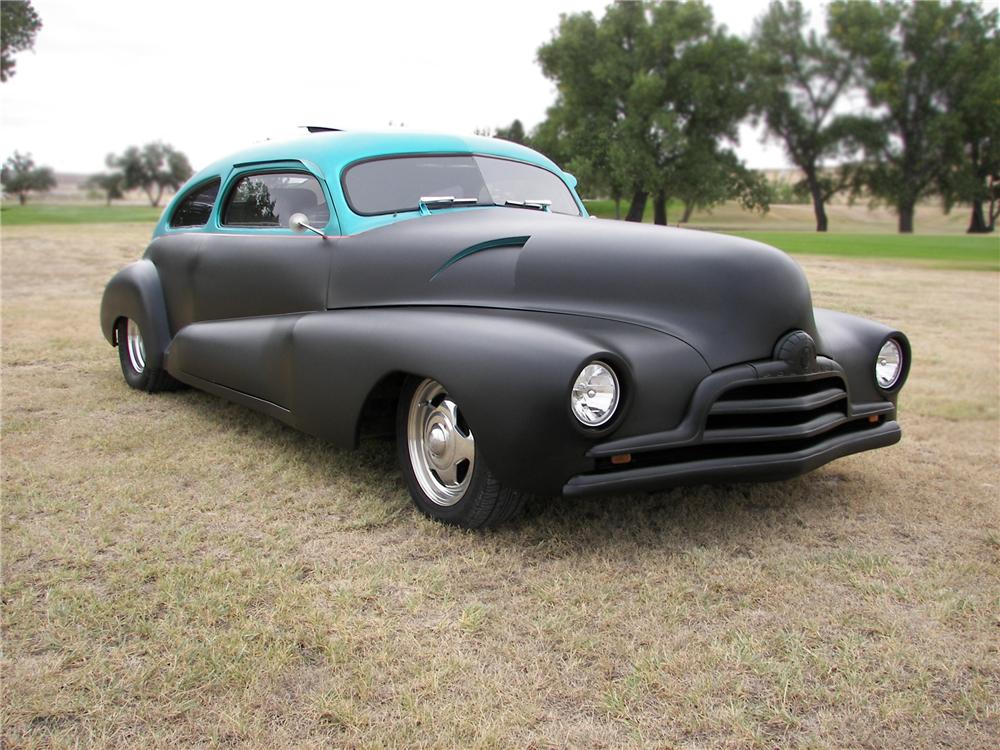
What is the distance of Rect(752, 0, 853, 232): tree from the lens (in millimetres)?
47656

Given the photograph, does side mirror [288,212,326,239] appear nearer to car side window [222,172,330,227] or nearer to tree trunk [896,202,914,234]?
car side window [222,172,330,227]

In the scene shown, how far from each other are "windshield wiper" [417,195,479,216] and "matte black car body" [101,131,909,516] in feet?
0.48

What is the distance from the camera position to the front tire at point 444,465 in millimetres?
3402

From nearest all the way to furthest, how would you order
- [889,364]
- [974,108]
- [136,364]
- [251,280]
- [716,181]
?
[889,364], [251,280], [136,364], [716,181], [974,108]

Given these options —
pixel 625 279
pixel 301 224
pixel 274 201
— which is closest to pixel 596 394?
pixel 625 279

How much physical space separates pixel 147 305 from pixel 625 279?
11.9 ft

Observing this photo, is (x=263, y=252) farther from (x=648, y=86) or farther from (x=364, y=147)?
(x=648, y=86)

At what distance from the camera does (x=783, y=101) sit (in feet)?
151

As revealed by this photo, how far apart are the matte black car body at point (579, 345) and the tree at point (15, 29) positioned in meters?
25.3

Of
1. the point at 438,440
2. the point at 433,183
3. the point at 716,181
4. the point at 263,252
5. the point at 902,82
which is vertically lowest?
the point at 438,440

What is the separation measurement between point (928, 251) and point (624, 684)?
1061 inches


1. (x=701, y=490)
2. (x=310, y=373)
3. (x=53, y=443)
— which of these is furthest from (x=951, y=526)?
(x=53, y=443)

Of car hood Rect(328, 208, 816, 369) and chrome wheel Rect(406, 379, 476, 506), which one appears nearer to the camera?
car hood Rect(328, 208, 816, 369)

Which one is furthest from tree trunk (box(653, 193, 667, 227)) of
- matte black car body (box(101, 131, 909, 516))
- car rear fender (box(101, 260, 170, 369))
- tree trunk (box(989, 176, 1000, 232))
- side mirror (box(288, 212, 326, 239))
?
matte black car body (box(101, 131, 909, 516))
